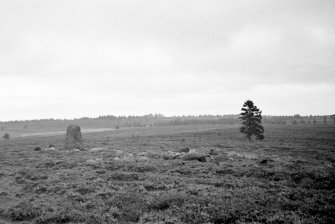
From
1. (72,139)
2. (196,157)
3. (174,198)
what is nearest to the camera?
(174,198)

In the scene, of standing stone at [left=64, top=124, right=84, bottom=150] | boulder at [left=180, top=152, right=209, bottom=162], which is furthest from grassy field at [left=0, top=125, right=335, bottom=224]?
standing stone at [left=64, top=124, right=84, bottom=150]

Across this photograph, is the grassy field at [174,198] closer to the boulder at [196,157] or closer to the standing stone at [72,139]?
the boulder at [196,157]

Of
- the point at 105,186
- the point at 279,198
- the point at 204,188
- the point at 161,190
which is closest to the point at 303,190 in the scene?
the point at 279,198

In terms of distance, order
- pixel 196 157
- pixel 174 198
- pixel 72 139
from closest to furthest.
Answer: pixel 174 198, pixel 196 157, pixel 72 139

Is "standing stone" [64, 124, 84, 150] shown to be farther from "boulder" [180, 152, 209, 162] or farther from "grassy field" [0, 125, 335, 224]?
"boulder" [180, 152, 209, 162]

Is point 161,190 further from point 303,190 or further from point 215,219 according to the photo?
point 303,190

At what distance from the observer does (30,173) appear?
1922 centimetres

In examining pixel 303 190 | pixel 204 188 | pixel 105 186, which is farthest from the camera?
pixel 105 186

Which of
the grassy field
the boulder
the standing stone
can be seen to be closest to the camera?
the grassy field

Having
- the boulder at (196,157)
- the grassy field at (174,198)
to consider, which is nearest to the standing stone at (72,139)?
the grassy field at (174,198)

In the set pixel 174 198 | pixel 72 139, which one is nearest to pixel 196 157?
pixel 174 198

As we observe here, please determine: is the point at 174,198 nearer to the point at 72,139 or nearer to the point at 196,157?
the point at 196,157

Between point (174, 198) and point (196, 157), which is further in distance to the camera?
point (196, 157)

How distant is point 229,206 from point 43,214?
28.2 feet
